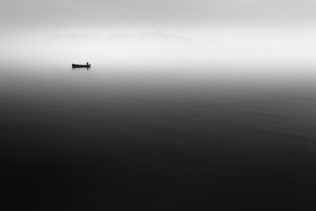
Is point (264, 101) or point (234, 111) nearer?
point (234, 111)

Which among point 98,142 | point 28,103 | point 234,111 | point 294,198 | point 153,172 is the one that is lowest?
point 294,198

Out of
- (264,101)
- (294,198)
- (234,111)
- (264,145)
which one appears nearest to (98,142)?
(264,145)

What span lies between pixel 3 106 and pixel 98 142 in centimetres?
2699

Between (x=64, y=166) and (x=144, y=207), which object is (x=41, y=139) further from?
(x=144, y=207)

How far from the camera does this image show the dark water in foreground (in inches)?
648

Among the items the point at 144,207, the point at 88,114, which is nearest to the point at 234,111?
the point at 88,114

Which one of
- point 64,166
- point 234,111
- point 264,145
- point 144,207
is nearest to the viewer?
point 144,207

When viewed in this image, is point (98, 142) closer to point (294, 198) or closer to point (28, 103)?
point (294, 198)

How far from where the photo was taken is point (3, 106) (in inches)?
1795

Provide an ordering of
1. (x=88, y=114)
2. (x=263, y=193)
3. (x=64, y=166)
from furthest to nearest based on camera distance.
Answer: (x=88, y=114) < (x=64, y=166) < (x=263, y=193)

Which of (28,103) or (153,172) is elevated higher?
(28,103)

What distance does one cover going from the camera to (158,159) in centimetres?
2278

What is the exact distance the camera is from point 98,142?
27219 mm

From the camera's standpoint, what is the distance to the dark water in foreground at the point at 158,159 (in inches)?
648
